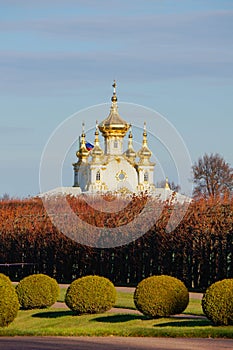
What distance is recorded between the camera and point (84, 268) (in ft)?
127

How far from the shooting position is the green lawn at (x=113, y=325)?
17828 mm

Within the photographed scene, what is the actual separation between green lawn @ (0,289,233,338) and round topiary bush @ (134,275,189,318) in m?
0.22

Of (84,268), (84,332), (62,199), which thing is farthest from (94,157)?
(84,332)

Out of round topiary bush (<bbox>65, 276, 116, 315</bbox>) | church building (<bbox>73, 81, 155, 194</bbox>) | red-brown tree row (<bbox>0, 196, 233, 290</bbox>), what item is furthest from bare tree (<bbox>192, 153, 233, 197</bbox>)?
round topiary bush (<bbox>65, 276, 116, 315</bbox>)

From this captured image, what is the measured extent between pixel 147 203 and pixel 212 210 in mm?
5519

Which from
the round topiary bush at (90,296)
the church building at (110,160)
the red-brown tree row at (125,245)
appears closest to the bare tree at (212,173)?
the church building at (110,160)

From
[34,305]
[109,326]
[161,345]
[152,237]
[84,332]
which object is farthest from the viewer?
[152,237]

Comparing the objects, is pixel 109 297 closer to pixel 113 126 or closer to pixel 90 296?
pixel 90 296

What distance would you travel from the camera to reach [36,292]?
84.1 feet

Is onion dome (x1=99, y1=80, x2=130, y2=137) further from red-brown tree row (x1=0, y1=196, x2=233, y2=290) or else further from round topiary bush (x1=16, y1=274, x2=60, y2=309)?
round topiary bush (x1=16, y1=274, x2=60, y2=309)

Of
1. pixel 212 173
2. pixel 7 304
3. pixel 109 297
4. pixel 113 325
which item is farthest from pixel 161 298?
pixel 212 173

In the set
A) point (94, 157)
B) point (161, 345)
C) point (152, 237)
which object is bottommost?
point (161, 345)

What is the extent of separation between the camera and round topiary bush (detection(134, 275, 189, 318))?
21172mm

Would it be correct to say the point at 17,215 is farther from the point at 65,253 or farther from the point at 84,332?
the point at 84,332
